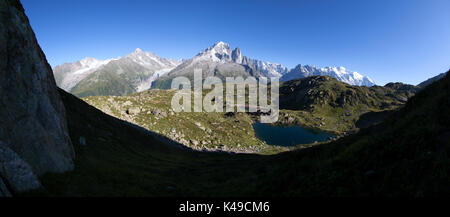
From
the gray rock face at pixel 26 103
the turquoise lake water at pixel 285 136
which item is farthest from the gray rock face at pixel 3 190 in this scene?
the turquoise lake water at pixel 285 136

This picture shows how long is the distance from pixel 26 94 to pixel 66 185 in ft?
38.3

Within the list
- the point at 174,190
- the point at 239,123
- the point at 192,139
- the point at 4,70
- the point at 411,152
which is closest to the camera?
the point at 411,152

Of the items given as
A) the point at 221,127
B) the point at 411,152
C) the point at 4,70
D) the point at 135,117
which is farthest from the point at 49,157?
the point at 221,127

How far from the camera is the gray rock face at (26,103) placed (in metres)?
19.3

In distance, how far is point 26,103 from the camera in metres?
21.3

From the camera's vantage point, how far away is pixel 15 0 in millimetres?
22578

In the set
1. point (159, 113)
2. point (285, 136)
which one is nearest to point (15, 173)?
point (159, 113)

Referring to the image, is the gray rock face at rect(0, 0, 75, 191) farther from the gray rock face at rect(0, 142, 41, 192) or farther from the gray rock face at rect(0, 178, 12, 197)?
the gray rock face at rect(0, 178, 12, 197)

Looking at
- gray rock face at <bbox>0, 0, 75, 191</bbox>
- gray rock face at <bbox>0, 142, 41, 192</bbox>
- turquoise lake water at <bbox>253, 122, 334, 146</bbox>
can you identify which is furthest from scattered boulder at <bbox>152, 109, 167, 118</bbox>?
gray rock face at <bbox>0, 142, 41, 192</bbox>

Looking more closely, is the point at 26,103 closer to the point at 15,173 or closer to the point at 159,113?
the point at 15,173

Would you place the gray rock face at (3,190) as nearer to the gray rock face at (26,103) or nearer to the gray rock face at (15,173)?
the gray rock face at (15,173)

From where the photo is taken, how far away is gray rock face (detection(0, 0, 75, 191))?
759 inches

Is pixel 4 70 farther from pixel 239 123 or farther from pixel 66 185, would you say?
pixel 239 123
